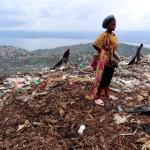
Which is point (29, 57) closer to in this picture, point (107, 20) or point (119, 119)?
point (107, 20)

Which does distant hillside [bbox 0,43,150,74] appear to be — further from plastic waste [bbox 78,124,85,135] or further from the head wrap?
plastic waste [bbox 78,124,85,135]

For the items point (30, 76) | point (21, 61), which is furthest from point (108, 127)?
point (21, 61)

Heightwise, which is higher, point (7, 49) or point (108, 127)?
point (108, 127)

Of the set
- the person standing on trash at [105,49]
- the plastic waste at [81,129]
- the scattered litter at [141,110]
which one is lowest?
the plastic waste at [81,129]

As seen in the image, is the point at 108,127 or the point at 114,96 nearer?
the point at 108,127

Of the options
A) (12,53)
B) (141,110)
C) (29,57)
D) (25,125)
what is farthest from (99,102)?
(12,53)

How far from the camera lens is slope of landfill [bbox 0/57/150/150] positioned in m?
7.50

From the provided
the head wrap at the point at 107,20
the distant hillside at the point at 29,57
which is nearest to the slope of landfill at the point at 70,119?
the head wrap at the point at 107,20

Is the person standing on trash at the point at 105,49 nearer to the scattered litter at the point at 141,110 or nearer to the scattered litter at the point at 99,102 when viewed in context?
the scattered litter at the point at 99,102

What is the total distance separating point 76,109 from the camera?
336 inches

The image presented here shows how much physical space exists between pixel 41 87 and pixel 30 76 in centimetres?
347

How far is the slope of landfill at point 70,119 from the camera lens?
7.50 metres

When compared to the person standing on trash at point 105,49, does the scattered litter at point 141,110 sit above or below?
below

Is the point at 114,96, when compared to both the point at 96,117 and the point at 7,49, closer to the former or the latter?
the point at 96,117
